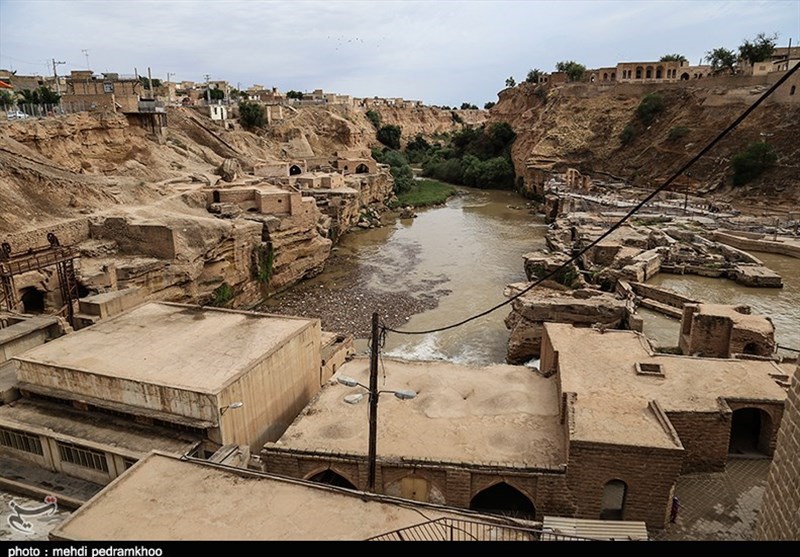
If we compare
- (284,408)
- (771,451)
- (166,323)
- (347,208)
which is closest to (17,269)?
(166,323)

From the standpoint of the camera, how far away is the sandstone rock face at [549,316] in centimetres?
1661

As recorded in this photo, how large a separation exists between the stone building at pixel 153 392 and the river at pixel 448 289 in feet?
24.3

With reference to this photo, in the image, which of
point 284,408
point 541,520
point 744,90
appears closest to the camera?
point 541,520

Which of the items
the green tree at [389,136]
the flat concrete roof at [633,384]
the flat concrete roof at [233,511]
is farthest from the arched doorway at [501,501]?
the green tree at [389,136]

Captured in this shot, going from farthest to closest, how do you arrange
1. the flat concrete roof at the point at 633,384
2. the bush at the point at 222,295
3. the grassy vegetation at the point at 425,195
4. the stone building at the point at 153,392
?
the grassy vegetation at the point at 425,195, the bush at the point at 222,295, the stone building at the point at 153,392, the flat concrete roof at the point at 633,384

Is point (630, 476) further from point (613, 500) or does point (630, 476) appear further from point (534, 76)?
point (534, 76)

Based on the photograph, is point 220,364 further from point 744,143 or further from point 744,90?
point 744,90

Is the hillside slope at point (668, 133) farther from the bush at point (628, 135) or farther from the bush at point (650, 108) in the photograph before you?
the bush at point (650, 108)

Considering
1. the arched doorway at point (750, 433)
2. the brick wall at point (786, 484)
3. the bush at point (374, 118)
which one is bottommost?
the arched doorway at point (750, 433)

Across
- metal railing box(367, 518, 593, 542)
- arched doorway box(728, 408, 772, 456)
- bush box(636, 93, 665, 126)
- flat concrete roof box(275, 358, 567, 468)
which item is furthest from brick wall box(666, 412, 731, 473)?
bush box(636, 93, 665, 126)

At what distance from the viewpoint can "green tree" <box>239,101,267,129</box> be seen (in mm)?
51906
